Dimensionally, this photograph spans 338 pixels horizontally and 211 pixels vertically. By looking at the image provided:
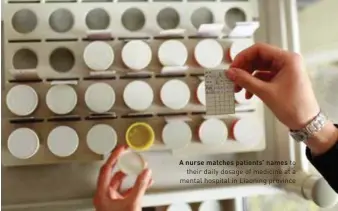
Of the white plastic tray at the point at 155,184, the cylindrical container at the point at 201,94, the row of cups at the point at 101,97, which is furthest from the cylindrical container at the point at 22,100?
the cylindrical container at the point at 201,94

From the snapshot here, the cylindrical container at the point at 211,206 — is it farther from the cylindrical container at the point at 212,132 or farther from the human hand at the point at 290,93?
the human hand at the point at 290,93

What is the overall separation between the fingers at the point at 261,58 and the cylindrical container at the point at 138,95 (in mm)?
146

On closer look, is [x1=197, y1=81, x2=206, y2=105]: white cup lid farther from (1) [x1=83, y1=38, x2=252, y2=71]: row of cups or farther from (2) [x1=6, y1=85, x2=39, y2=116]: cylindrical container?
(2) [x1=6, y1=85, x2=39, y2=116]: cylindrical container

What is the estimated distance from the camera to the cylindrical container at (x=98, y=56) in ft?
2.35

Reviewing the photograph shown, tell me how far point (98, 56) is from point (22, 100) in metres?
0.13

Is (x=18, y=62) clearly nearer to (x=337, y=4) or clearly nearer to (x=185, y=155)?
(x=185, y=155)

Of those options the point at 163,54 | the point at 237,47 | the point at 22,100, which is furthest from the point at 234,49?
the point at 22,100

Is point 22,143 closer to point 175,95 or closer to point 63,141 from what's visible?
point 63,141

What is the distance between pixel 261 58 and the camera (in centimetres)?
63

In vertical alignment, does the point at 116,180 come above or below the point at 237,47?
below

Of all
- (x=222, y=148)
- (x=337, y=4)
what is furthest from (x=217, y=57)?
(x=337, y=4)

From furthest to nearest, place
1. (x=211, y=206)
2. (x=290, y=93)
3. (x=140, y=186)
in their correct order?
(x=211, y=206) → (x=140, y=186) → (x=290, y=93)

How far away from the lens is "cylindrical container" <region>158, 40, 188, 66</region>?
74cm

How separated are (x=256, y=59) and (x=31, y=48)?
327 millimetres
